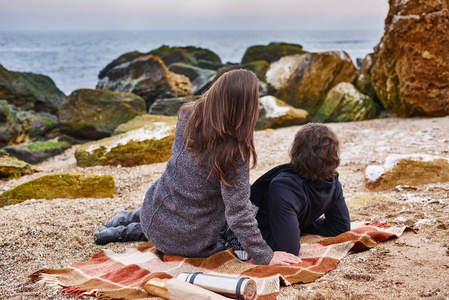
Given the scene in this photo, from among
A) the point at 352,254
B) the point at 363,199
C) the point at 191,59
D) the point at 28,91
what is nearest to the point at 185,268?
the point at 352,254

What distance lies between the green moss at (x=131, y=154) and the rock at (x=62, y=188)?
5.38 feet

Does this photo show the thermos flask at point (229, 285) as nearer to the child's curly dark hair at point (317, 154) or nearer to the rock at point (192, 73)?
the child's curly dark hair at point (317, 154)

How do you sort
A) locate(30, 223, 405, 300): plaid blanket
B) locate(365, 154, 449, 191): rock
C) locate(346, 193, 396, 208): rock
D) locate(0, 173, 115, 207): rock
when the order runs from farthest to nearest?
locate(0, 173, 115, 207): rock, locate(365, 154, 449, 191): rock, locate(346, 193, 396, 208): rock, locate(30, 223, 405, 300): plaid blanket

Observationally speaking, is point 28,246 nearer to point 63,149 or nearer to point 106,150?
point 106,150

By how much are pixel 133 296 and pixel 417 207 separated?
2674 mm

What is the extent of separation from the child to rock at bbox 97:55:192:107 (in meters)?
10.2

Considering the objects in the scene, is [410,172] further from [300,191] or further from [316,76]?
[316,76]

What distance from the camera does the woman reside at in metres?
2.46

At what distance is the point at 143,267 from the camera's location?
110 inches

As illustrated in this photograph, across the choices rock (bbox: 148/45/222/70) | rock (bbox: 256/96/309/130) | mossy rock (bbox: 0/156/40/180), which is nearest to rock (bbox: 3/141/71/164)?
mossy rock (bbox: 0/156/40/180)

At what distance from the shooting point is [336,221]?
3104mm

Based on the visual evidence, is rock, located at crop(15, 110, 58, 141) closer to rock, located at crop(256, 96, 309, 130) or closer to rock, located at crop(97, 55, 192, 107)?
rock, located at crop(97, 55, 192, 107)

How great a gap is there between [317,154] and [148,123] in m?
5.43

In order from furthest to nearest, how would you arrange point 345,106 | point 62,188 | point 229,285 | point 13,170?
point 345,106
point 13,170
point 62,188
point 229,285
